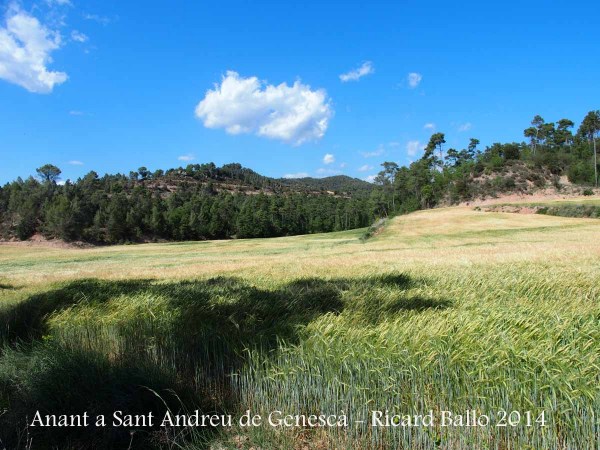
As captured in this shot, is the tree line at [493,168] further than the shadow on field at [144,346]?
Yes

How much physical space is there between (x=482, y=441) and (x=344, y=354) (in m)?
1.67

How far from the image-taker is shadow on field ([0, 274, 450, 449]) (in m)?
4.66

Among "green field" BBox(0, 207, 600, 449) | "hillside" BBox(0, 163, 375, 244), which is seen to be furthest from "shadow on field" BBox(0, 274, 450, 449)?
"hillside" BBox(0, 163, 375, 244)

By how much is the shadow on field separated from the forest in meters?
91.6

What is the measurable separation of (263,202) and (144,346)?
10866 centimetres

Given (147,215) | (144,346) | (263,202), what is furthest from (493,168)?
(144,346)

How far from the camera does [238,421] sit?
4.59 metres

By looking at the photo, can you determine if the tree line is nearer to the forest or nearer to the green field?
the forest

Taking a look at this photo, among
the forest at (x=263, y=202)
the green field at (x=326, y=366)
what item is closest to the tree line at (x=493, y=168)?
the forest at (x=263, y=202)

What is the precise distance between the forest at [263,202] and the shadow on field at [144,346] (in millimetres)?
91582

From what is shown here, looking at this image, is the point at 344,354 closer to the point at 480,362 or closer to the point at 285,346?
the point at 285,346

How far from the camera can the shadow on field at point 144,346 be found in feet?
15.3

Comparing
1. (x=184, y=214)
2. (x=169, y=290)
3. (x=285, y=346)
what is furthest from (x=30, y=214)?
(x=285, y=346)

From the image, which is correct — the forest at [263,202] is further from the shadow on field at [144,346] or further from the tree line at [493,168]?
Result: the shadow on field at [144,346]
